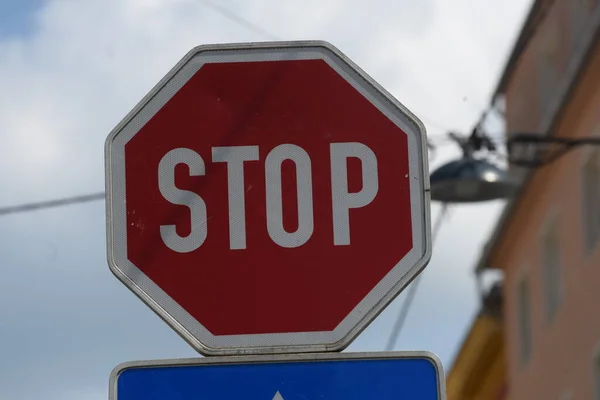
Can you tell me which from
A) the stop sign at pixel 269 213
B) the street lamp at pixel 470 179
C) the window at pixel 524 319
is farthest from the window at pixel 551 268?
the stop sign at pixel 269 213

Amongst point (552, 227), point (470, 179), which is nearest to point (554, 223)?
point (552, 227)

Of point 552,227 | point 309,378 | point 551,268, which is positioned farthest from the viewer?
point 551,268

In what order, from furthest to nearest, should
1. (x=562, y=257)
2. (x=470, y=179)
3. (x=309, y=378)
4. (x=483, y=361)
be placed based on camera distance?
(x=483, y=361) → (x=562, y=257) → (x=470, y=179) → (x=309, y=378)

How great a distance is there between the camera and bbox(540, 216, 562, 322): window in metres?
24.2

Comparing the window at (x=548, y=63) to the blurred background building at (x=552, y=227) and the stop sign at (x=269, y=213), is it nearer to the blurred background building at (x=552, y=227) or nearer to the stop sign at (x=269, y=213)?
the blurred background building at (x=552, y=227)

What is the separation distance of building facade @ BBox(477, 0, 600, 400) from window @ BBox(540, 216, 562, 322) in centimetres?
1

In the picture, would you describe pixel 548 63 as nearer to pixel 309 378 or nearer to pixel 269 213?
pixel 269 213

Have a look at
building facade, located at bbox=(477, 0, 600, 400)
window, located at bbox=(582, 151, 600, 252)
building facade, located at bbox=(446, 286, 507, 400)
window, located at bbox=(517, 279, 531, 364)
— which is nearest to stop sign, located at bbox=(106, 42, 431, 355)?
building facade, located at bbox=(477, 0, 600, 400)

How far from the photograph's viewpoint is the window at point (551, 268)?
24156 millimetres

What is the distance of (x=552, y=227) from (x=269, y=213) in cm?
2202

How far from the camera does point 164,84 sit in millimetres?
3023

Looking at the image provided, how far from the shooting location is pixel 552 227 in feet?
80.7

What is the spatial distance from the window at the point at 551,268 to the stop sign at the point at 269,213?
2105cm

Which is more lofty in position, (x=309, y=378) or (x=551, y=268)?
(x=309, y=378)
